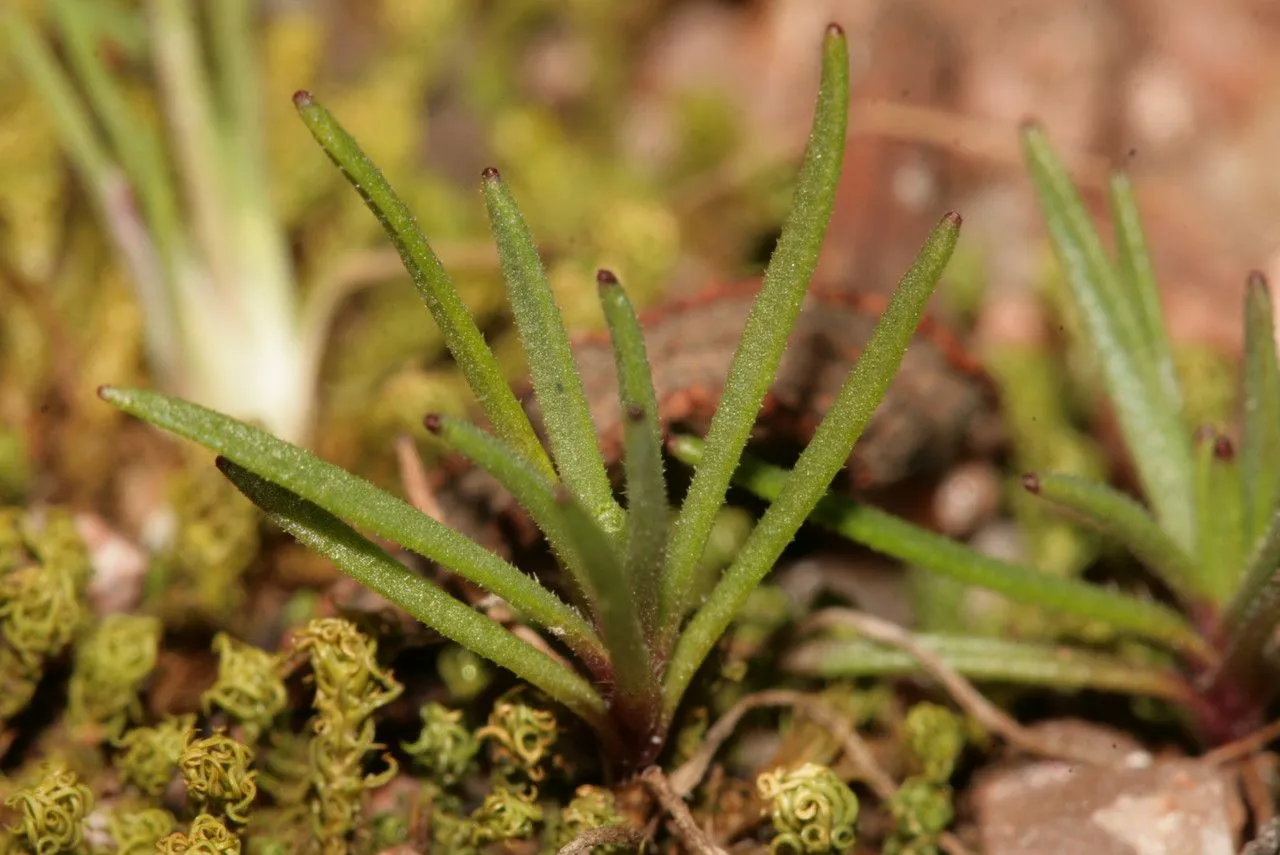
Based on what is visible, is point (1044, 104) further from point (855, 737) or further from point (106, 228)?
point (106, 228)

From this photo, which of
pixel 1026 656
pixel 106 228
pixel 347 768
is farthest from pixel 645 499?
pixel 106 228

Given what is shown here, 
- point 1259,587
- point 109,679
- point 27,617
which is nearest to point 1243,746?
point 1259,587

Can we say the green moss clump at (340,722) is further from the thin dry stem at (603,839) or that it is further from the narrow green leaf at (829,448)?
the narrow green leaf at (829,448)

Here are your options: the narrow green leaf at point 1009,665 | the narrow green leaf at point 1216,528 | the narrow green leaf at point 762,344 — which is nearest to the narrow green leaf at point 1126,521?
the narrow green leaf at point 1216,528

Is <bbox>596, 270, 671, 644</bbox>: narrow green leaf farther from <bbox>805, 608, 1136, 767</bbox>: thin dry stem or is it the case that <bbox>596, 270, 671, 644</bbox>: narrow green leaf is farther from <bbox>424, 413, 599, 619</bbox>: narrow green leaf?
<bbox>805, 608, 1136, 767</bbox>: thin dry stem

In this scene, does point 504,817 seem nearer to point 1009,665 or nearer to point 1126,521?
point 1009,665

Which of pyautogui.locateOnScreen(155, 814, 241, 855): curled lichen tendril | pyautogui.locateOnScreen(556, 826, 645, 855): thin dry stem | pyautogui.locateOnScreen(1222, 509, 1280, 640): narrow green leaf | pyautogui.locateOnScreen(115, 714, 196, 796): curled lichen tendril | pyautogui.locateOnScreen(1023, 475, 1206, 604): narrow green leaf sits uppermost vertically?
pyautogui.locateOnScreen(1023, 475, 1206, 604): narrow green leaf

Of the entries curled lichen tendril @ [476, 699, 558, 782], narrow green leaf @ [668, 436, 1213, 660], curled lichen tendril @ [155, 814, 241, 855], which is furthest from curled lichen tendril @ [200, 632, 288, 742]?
narrow green leaf @ [668, 436, 1213, 660]
